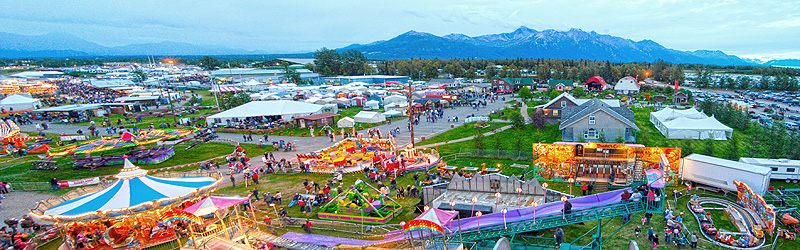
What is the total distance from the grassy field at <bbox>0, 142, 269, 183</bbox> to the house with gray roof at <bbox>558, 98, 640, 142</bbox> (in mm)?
29911

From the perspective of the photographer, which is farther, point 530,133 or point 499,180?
point 530,133

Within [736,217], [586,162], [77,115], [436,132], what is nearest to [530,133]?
[436,132]

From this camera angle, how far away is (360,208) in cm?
1809

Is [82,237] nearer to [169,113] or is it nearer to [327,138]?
[327,138]

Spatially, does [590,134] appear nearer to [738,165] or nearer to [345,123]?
[738,165]

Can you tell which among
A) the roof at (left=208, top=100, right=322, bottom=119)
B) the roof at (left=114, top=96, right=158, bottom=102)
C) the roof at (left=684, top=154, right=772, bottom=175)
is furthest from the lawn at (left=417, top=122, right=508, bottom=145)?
the roof at (left=114, top=96, right=158, bottom=102)

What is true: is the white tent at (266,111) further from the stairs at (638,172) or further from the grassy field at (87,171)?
the stairs at (638,172)

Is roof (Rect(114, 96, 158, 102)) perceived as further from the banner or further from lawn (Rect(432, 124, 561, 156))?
lawn (Rect(432, 124, 561, 156))

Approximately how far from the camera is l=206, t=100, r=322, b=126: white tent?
46.8 metres

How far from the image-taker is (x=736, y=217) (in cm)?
1650

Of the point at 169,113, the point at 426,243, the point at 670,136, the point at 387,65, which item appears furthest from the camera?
the point at 387,65

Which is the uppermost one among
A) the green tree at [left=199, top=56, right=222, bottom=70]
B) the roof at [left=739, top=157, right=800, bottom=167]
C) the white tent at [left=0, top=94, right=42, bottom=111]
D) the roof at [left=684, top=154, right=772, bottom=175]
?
the green tree at [left=199, top=56, right=222, bottom=70]

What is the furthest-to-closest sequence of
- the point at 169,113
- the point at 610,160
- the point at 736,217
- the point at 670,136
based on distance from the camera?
the point at 169,113 → the point at 670,136 → the point at 610,160 → the point at 736,217

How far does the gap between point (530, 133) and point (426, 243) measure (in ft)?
91.8
